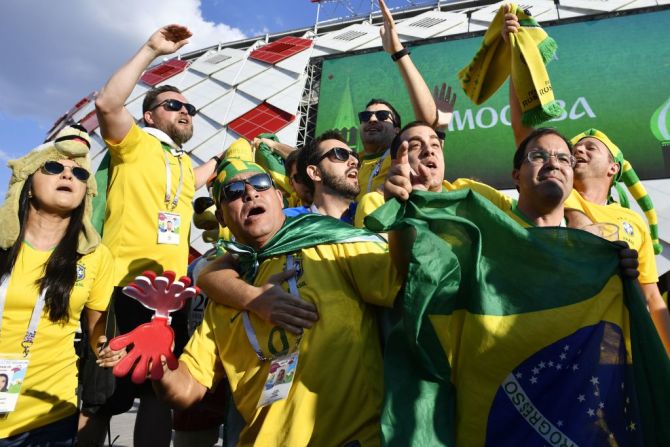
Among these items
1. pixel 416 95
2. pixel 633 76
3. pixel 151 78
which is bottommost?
pixel 416 95

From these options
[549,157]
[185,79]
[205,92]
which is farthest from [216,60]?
[549,157]

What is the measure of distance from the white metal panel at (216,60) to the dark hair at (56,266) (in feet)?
62.4

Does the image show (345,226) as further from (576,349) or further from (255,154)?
(255,154)

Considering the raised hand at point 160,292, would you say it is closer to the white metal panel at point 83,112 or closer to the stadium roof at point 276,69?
the stadium roof at point 276,69

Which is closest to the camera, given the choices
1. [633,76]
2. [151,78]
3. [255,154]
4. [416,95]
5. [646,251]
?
[646,251]

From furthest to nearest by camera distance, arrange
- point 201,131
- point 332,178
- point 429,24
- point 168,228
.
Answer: point 201,131, point 429,24, point 168,228, point 332,178

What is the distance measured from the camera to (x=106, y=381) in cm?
251

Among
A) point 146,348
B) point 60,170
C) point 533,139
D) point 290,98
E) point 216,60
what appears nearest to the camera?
point 146,348

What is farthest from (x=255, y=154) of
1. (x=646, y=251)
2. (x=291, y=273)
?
(x=646, y=251)

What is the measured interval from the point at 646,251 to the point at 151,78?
21842mm

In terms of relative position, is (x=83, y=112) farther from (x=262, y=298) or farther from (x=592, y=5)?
(x=262, y=298)

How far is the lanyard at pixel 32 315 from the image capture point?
2.10 m

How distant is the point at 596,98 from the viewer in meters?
10.5

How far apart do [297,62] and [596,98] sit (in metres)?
10.6
